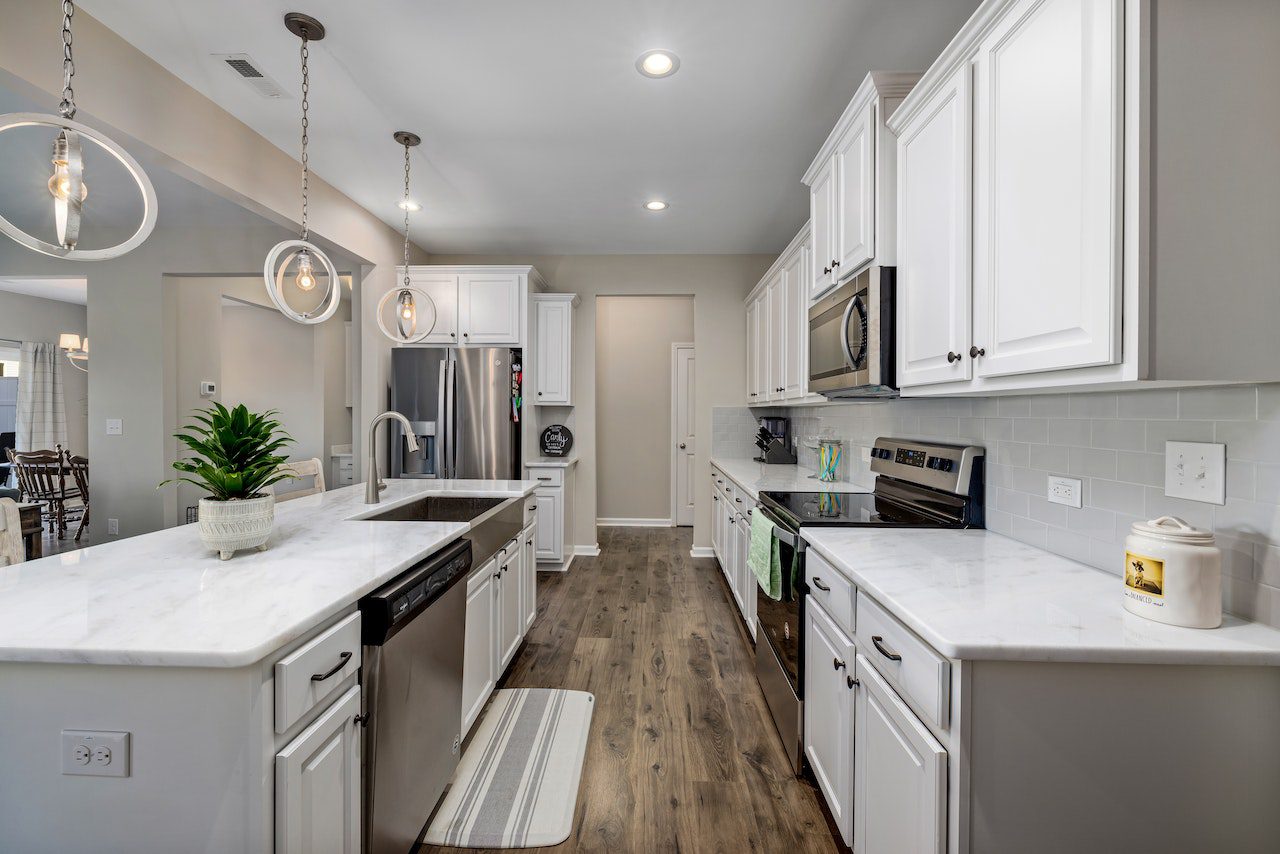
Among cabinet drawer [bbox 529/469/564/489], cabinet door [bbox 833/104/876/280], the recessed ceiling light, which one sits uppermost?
the recessed ceiling light

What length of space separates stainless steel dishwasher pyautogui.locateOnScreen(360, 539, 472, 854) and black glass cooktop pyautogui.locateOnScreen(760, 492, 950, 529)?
46.5 inches

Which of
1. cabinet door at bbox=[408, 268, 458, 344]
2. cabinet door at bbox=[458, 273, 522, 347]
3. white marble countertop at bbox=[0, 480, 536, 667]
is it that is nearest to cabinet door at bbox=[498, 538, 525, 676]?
white marble countertop at bbox=[0, 480, 536, 667]

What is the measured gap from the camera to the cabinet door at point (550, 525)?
14.8 ft

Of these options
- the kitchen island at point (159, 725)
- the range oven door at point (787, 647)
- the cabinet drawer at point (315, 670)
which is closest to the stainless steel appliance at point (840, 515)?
the range oven door at point (787, 647)

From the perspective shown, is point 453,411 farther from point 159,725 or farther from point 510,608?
point 159,725

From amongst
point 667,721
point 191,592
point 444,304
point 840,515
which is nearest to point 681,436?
point 444,304

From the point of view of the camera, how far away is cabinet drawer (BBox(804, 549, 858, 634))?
1521mm

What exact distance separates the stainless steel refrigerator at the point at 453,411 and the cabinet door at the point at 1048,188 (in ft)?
11.3

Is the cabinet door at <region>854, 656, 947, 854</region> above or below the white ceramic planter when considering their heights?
below

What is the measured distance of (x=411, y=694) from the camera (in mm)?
1520

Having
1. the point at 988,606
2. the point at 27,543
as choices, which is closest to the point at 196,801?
the point at 988,606

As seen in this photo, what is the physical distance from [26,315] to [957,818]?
9.90 meters

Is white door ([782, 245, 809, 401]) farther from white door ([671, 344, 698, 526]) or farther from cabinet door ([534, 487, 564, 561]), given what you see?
white door ([671, 344, 698, 526])

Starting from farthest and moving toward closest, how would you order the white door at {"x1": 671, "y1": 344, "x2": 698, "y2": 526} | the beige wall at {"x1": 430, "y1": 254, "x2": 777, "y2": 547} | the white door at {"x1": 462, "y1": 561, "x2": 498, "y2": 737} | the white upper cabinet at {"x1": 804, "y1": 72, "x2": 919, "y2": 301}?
the white door at {"x1": 671, "y1": 344, "x2": 698, "y2": 526}
the beige wall at {"x1": 430, "y1": 254, "x2": 777, "y2": 547}
the white door at {"x1": 462, "y1": 561, "x2": 498, "y2": 737}
the white upper cabinet at {"x1": 804, "y1": 72, "x2": 919, "y2": 301}
